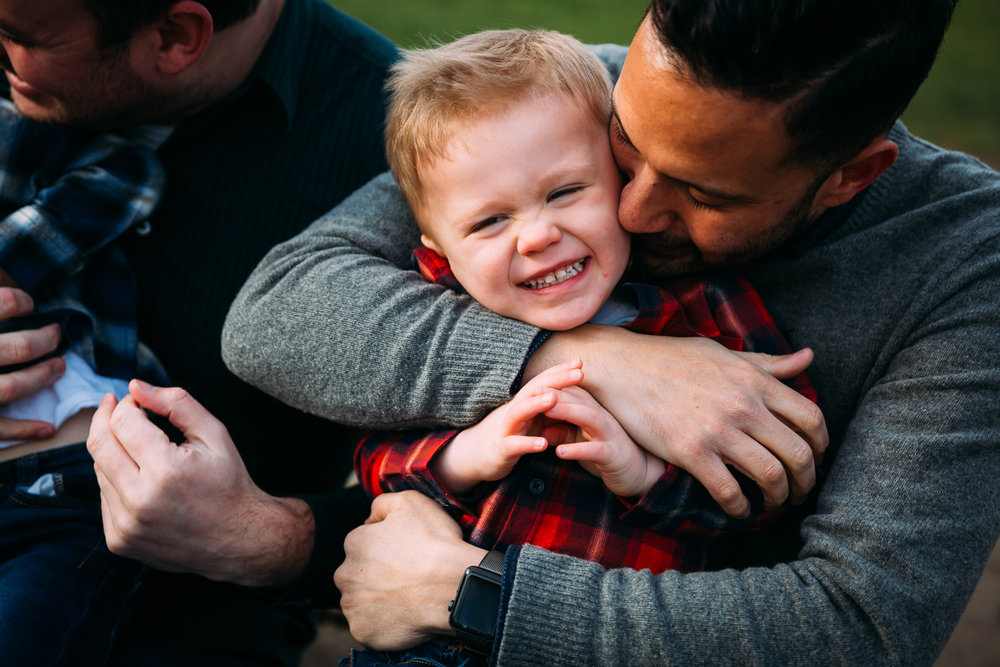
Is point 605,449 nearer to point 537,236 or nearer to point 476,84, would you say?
point 537,236

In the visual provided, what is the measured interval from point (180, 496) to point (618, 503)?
0.96 meters

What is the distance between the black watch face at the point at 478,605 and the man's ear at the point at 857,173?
42.4 inches

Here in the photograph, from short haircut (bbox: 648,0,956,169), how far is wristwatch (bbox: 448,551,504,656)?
40.8 inches

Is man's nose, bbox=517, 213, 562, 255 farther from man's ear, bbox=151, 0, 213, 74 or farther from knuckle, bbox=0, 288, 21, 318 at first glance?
knuckle, bbox=0, 288, 21, 318

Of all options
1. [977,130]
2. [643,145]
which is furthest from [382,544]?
[977,130]

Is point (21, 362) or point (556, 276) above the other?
point (556, 276)

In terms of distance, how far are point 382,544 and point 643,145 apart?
103 centimetres

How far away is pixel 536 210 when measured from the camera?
5.55ft

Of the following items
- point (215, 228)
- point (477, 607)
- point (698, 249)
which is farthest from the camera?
point (215, 228)

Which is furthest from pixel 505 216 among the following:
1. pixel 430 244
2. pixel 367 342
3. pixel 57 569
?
pixel 57 569

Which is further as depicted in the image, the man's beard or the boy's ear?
the boy's ear

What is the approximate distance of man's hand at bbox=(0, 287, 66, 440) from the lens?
6.17 feet

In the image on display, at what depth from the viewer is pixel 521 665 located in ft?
4.91

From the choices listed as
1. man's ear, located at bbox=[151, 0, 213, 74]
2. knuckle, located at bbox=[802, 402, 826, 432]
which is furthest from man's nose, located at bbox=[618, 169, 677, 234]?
man's ear, located at bbox=[151, 0, 213, 74]
